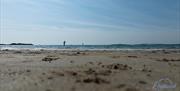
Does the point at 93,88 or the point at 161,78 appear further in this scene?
the point at 161,78

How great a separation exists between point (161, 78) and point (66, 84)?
512 cm

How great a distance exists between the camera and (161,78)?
47.4ft

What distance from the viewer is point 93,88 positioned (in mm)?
11969

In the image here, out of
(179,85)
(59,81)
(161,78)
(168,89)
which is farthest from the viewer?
(161,78)

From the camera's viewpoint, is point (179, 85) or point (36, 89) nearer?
point (36, 89)

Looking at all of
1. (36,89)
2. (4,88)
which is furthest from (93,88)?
(4,88)

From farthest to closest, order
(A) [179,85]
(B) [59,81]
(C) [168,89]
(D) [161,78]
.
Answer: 1. (D) [161,78]
2. (B) [59,81]
3. (A) [179,85]
4. (C) [168,89]

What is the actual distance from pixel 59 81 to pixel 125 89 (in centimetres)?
340

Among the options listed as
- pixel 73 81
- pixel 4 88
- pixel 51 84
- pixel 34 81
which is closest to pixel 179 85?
pixel 73 81

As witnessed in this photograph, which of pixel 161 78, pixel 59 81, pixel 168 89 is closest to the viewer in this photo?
pixel 168 89

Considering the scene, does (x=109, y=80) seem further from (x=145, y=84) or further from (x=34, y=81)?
(x=34, y=81)

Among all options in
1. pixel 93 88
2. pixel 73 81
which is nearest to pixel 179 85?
pixel 93 88

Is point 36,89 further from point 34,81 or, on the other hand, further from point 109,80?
point 109,80

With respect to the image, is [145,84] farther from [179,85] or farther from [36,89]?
[36,89]
